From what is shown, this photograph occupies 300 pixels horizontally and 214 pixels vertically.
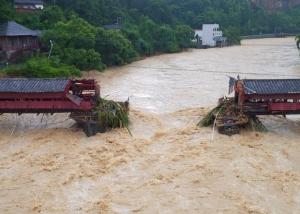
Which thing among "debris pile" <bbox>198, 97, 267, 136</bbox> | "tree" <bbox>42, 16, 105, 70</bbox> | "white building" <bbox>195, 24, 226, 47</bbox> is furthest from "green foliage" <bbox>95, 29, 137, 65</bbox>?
"white building" <bbox>195, 24, 226, 47</bbox>

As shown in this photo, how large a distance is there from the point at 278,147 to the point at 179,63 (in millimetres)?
27453

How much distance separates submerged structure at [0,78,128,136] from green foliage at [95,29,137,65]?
19996 mm

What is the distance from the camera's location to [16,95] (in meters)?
17.0

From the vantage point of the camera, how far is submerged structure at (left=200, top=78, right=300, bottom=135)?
54.2ft

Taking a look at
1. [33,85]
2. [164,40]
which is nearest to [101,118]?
[33,85]

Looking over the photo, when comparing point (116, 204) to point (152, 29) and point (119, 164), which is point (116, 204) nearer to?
point (119, 164)

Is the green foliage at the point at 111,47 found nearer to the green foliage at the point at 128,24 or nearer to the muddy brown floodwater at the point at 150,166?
the green foliage at the point at 128,24

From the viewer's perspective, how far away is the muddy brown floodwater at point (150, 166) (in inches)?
453

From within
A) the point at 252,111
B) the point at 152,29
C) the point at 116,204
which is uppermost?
the point at 152,29

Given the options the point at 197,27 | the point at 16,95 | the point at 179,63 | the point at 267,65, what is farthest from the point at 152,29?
the point at 16,95

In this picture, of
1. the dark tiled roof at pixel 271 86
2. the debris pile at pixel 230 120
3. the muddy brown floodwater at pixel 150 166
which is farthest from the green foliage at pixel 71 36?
the dark tiled roof at pixel 271 86

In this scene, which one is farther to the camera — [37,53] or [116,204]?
[37,53]

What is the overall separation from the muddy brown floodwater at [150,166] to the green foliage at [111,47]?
665 inches

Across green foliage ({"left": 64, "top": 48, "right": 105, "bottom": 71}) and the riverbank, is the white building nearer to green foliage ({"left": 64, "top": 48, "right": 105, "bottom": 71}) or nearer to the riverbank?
green foliage ({"left": 64, "top": 48, "right": 105, "bottom": 71})
